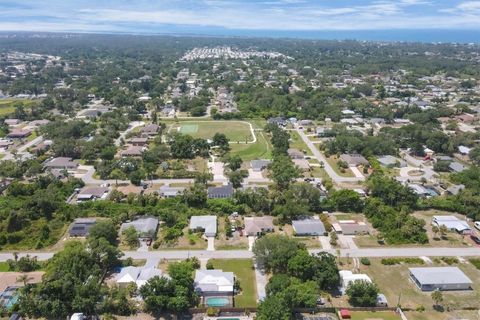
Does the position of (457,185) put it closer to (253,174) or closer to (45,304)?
(253,174)

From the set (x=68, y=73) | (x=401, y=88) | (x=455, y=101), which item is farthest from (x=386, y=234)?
(x=68, y=73)

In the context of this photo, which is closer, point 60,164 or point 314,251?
point 314,251

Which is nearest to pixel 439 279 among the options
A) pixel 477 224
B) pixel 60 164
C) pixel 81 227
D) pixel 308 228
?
pixel 308 228

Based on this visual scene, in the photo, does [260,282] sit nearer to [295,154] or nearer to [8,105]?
[295,154]

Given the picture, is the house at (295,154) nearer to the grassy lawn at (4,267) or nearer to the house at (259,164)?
the house at (259,164)

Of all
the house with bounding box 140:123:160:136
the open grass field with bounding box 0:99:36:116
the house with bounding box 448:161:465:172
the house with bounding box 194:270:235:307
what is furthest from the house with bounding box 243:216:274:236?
the open grass field with bounding box 0:99:36:116

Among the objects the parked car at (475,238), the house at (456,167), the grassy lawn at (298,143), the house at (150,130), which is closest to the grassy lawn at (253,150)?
the grassy lawn at (298,143)
